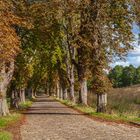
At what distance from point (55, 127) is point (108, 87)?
10.5 meters

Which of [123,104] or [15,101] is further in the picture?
[15,101]

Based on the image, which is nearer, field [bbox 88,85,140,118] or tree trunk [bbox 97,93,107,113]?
field [bbox 88,85,140,118]

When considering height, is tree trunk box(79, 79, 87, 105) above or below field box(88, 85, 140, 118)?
above

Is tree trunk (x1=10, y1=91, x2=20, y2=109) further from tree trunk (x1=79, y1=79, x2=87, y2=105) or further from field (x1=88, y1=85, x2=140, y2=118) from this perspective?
field (x1=88, y1=85, x2=140, y2=118)

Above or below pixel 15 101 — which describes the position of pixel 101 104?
below

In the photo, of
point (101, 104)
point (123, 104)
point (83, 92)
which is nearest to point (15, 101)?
point (83, 92)

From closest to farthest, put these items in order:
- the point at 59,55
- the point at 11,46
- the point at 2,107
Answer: the point at 11,46 → the point at 2,107 → the point at 59,55

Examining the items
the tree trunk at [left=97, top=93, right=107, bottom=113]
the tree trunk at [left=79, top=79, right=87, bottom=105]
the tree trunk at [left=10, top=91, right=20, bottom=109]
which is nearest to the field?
the tree trunk at [left=97, top=93, right=107, bottom=113]

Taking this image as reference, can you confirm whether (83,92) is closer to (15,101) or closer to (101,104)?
(15,101)

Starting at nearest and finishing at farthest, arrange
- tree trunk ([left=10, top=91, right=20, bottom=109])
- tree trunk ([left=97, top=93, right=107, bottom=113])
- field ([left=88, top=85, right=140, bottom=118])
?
field ([left=88, top=85, right=140, bottom=118]), tree trunk ([left=97, top=93, right=107, bottom=113]), tree trunk ([left=10, top=91, right=20, bottom=109])

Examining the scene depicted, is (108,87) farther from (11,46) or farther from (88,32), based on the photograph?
(11,46)

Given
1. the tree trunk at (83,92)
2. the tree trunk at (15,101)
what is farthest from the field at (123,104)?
the tree trunk at (15,101)

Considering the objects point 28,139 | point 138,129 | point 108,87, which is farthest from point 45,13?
point 28,139

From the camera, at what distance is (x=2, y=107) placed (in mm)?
30891
